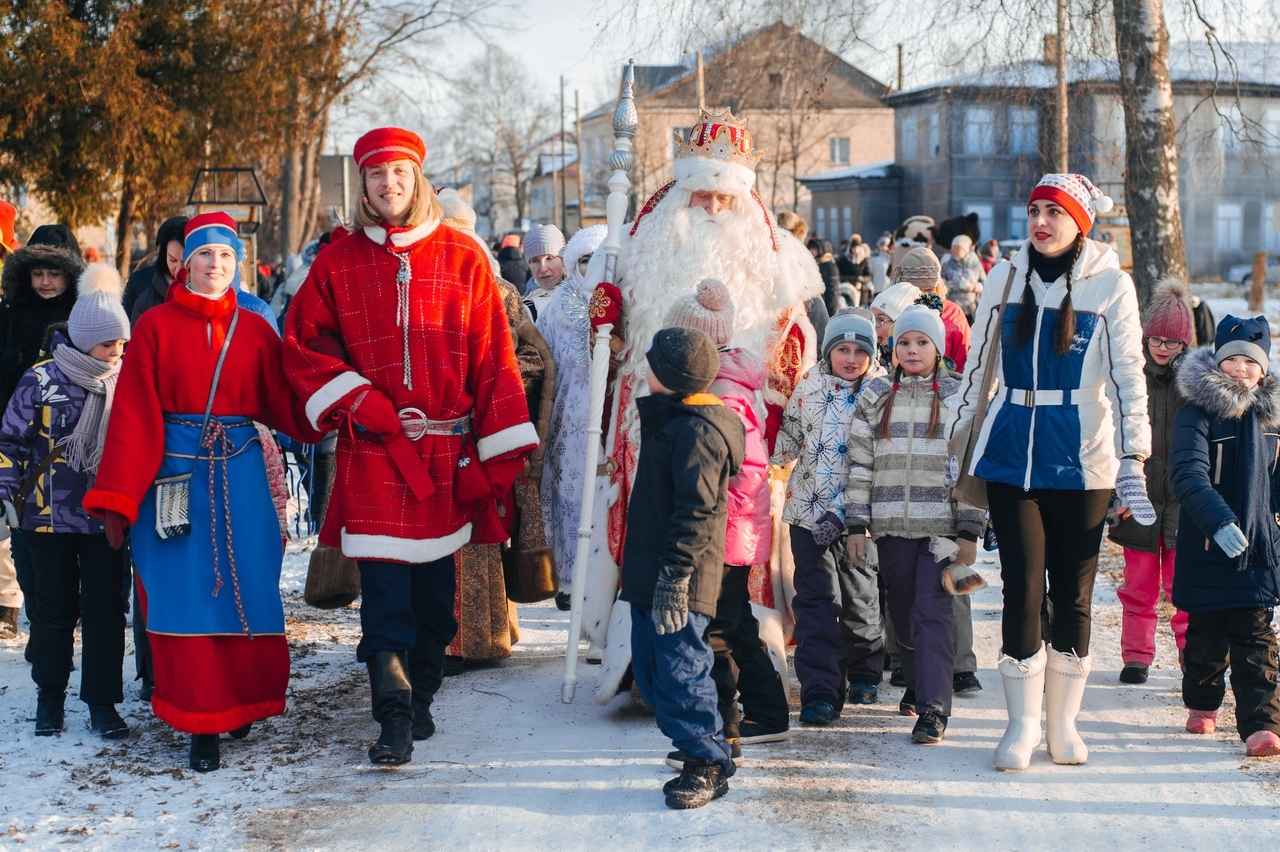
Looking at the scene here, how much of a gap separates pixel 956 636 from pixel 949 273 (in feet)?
24.9

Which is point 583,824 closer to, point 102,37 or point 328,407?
point 328,407

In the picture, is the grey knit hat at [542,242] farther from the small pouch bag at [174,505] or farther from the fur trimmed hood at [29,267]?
the small pouch bag at [174,505]

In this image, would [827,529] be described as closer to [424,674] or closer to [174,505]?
[424,674]

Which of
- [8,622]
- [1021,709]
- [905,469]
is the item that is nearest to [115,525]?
[8,622]

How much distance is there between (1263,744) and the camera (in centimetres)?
459

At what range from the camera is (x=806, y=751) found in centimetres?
473

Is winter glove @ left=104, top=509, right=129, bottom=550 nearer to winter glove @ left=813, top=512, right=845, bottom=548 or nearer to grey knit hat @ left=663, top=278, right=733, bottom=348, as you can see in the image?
grey knit hat @ left=663, top=278, right=733, bottom=348

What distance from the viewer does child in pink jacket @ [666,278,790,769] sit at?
4.58m

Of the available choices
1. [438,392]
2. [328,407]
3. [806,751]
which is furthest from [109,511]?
[806,751]

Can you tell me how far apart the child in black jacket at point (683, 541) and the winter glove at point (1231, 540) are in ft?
5.70

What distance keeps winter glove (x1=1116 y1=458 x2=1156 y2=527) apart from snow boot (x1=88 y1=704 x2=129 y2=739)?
365cm

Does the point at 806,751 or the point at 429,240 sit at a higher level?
the point at 429,240

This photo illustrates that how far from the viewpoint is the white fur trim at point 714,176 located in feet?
17.4

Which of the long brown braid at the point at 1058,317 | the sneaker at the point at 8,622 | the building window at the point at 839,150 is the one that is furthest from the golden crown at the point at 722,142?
the building window at the point at 839,150
